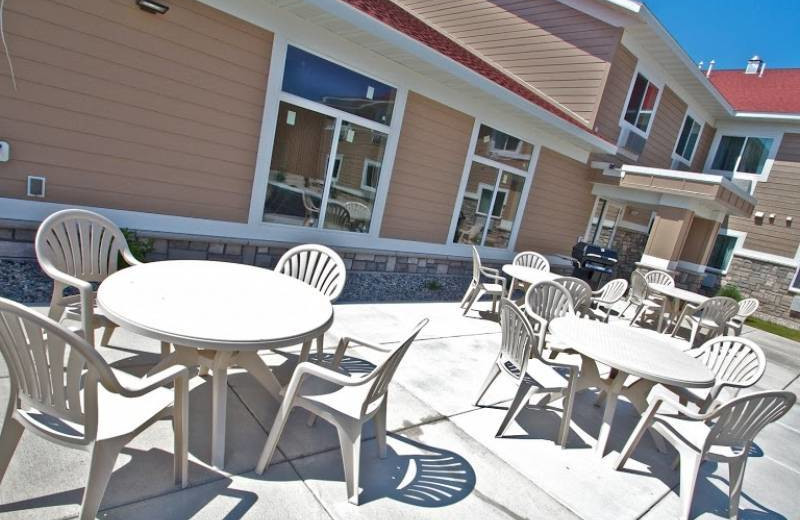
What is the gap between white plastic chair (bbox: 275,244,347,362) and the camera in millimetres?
3229

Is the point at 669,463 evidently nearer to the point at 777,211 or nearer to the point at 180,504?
the point at 180,504

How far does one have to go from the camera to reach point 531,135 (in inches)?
284

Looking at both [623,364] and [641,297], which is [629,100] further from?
[623,364]

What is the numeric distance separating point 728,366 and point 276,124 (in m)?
4.64

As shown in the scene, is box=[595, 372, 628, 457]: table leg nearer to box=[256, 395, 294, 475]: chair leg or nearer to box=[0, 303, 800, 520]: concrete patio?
box=[0, 303, 800, 520]: concrete patio

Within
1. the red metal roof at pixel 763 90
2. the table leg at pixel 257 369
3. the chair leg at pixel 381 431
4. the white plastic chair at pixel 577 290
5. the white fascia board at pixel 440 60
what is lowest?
the chair leg at pixel 381 431

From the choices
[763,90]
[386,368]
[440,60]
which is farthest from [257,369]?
[763,90]

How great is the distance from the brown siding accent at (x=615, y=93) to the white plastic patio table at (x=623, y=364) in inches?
230

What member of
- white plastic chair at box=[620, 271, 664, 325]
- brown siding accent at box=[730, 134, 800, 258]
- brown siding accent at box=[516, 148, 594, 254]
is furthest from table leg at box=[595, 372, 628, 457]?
brown siding accent at box=[730, 134, 800, 258]

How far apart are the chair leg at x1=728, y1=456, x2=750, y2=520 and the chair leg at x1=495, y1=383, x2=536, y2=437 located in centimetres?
119

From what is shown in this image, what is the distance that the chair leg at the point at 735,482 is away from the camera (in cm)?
246

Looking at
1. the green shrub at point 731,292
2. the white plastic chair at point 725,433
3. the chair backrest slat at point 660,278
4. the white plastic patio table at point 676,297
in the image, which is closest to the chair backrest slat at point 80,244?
the white plastic chair at point 725,433

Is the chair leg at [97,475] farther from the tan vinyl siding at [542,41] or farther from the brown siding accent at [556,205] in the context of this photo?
the tan vinyl siding at [542,41]

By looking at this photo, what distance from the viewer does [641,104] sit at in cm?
889
